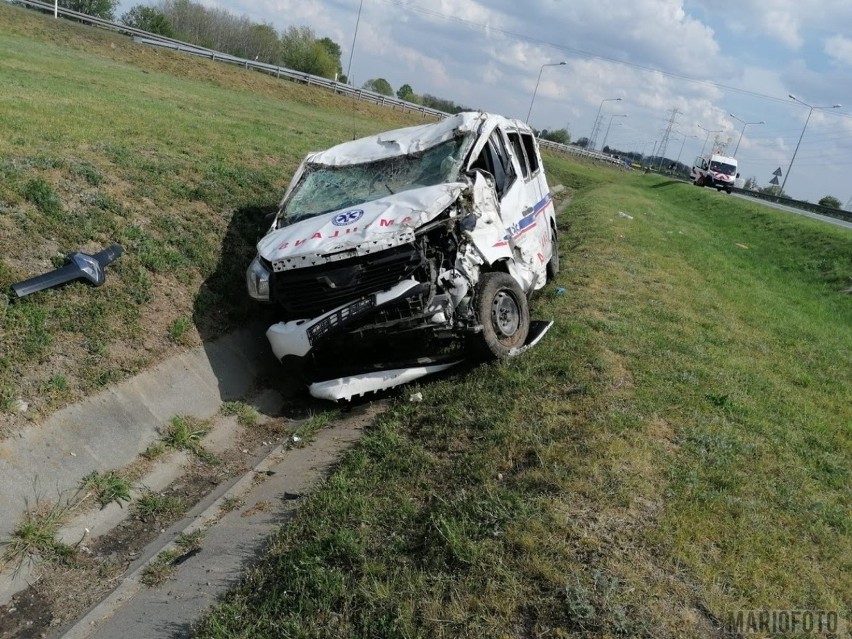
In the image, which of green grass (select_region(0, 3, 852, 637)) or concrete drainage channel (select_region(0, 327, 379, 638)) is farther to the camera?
concrete drainage channel (select_region(0, 327, 379, 638))

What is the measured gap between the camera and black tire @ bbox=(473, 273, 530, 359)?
527cm

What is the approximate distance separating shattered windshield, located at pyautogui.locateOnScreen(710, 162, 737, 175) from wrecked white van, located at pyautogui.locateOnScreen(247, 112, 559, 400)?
39.7 metres

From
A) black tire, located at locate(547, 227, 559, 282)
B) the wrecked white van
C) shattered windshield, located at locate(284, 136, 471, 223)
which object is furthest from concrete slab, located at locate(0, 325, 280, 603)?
black tire, located at locate(547, 227, 559, 282)

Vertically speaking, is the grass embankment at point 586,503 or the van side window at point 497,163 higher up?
the van side window at point 497,163

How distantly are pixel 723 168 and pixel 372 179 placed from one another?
134 ft

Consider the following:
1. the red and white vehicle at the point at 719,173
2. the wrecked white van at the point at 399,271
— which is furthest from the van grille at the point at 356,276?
the red and white vehicle at the point at 719,173

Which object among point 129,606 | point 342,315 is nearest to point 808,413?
point 342,315

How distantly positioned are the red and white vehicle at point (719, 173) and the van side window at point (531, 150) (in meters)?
36.9

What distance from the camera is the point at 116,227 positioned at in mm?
6176

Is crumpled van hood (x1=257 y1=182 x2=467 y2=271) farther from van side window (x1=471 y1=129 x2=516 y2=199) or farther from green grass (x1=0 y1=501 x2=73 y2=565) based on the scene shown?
green grass (x1=0 y1=501 x2=73 y2=565)

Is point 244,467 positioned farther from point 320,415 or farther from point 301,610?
point 301,610

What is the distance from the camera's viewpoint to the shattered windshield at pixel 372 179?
5965mm

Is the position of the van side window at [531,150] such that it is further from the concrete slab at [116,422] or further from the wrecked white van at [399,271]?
the concrete slab at [116,422]

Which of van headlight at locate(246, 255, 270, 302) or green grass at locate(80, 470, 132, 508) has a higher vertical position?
van headlight at locate(246, 255, 270, 302)
